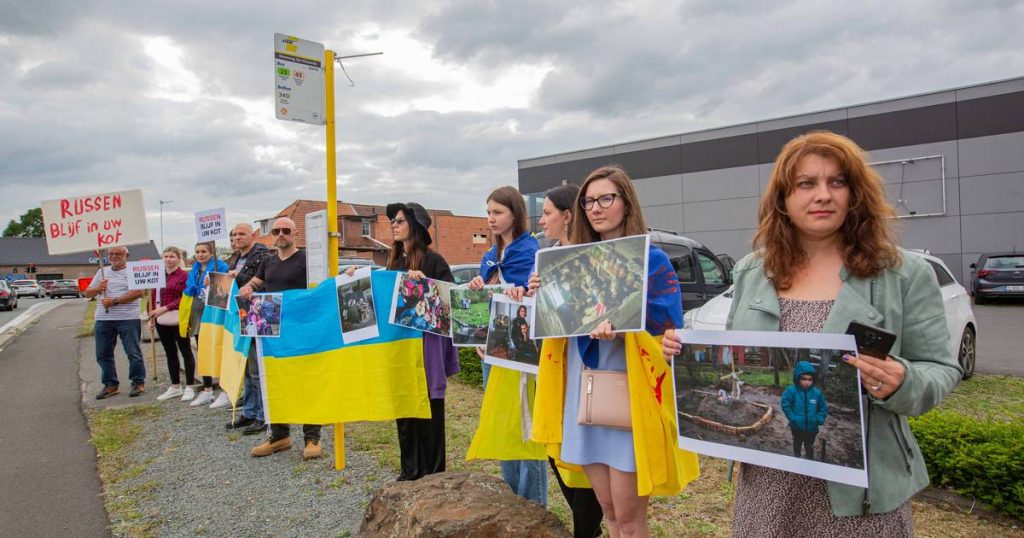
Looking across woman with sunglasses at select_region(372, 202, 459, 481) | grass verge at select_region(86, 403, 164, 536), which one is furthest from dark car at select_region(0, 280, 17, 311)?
woman with sunglasses at select_region(372, 202, 459, 481)

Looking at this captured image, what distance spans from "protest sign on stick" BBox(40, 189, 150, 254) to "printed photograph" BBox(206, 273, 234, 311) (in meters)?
2.94

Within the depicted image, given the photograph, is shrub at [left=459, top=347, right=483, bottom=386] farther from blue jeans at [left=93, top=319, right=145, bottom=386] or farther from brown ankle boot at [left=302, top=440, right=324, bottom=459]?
blue jeans at [left=93, top=319, right=145, bottom=386]

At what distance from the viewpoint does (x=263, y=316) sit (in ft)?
15.1

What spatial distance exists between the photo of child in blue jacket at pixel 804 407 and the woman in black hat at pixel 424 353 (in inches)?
107

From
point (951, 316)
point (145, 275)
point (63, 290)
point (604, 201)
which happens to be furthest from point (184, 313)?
point (63, 290)

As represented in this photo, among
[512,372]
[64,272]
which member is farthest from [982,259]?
[64,272]

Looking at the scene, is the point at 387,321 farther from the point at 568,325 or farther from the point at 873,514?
the point at 873,514

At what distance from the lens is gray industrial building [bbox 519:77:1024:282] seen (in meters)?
20.4

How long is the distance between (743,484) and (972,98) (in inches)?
1012

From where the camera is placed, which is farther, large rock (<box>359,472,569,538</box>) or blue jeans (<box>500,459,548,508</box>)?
blue jeans (<box>500,459,548,508</box>)

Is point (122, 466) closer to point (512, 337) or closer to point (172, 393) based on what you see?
point (172, 393)

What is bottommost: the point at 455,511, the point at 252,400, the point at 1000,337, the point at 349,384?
the point at 1000,337

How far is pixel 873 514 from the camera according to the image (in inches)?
61.2

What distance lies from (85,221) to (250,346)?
4865 millimetres
